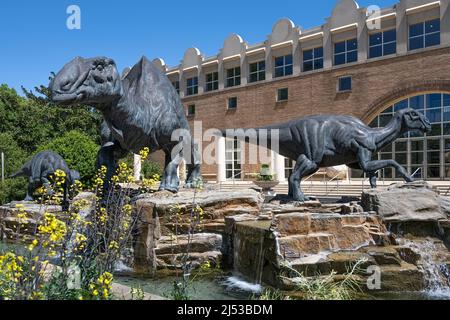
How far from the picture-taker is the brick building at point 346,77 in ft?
A: 74.9

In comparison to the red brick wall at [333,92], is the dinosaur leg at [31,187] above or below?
below

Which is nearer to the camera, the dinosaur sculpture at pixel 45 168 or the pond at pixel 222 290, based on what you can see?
the pond at pixel 222 290

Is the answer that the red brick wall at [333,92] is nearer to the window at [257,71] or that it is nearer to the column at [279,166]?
the window at [257,71]

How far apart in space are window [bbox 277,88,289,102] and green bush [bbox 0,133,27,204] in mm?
16754

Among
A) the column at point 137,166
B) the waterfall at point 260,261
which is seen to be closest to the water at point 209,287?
the waterfall at point 260,261

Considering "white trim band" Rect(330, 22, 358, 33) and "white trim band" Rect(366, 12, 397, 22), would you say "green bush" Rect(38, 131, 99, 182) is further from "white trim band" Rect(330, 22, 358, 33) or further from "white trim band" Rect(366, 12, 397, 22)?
"white trim band" Rect(366, 12, 397, 22)

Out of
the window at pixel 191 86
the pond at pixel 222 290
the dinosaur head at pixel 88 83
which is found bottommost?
the pond at pixel 222 290

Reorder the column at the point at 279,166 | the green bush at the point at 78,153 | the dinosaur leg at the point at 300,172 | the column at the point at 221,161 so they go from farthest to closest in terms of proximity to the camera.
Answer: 1. the column at the point at 221,161
2. the column at the point at 279,166
3. the green bush at the point at 78,153
4. the dinosaur leg at the point at 300,172

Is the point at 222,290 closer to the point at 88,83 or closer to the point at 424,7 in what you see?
the point at 88,83

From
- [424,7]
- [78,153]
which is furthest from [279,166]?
[78,153]

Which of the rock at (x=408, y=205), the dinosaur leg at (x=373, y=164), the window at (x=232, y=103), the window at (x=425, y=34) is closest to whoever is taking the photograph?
the rock at (x=408, y=205)

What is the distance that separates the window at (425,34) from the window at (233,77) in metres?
12.8

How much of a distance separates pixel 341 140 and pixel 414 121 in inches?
64.3

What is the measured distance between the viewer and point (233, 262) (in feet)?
24.3
